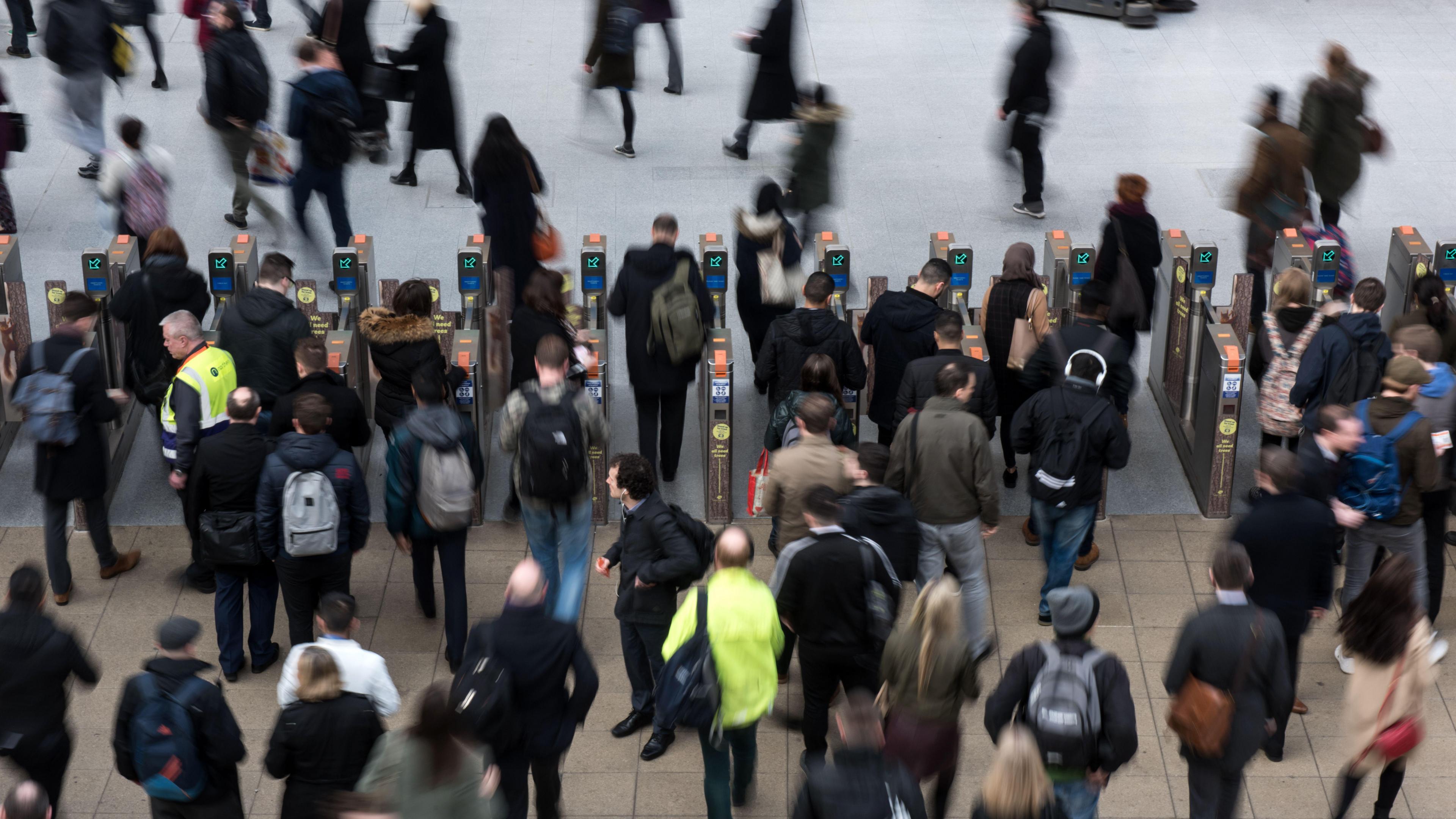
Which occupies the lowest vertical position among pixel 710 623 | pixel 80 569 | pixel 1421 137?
pixel 80 569

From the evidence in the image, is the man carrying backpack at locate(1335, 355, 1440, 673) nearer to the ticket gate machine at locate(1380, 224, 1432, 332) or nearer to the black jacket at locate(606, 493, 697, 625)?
the ticket gate machine at locate(1380, 224, 1432, 332)

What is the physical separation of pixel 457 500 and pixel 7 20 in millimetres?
10814

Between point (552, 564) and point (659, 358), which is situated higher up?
point (659, 358)

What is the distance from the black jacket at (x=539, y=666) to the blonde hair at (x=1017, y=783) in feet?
5.83

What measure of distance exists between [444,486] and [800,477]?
1.69 m

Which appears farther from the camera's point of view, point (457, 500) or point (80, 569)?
point (80, 569)

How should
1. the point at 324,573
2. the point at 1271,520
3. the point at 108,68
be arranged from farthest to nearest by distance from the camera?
the point at 108,68, the point at 324,573, the point at 1271,520

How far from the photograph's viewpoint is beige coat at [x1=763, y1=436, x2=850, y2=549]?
7195 mm

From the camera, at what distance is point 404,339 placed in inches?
319

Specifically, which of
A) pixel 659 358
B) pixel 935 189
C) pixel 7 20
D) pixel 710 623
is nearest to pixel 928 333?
pixel 659 358

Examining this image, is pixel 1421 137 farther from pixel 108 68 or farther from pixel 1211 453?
pixel 108 68

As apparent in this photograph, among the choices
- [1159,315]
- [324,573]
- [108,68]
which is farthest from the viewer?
[108,68]

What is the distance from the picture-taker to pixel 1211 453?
902 cm

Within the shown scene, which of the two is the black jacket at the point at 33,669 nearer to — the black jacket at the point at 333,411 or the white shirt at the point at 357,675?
the white shirt at the point at 357,675
